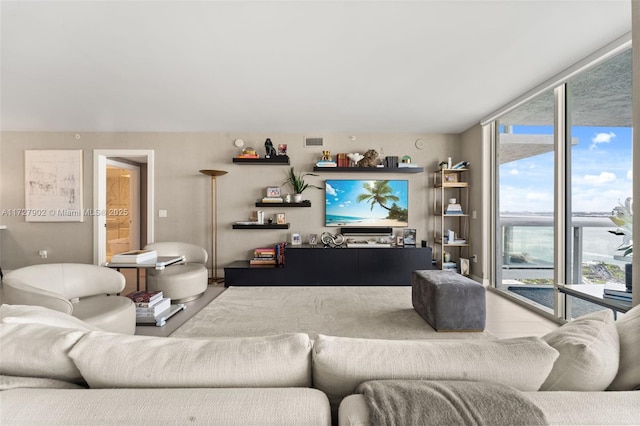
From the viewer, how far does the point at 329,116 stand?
13.6 feet

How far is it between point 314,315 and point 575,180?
2.99 metres

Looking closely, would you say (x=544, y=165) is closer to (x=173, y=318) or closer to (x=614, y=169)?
(x=614, y=169)

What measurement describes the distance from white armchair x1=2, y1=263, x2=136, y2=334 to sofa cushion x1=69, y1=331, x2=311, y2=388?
4.84 ft

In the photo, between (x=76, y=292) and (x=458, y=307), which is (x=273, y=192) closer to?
(x=76, y=292)

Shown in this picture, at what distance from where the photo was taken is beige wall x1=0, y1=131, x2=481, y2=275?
4.90 meters

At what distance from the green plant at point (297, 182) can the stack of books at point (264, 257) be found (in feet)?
3.61

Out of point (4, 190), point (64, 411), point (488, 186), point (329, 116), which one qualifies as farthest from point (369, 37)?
point (4, 190)

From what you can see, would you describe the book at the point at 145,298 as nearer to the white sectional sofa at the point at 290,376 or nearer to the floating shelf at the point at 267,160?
the white sectional sofa at the point at 290,376

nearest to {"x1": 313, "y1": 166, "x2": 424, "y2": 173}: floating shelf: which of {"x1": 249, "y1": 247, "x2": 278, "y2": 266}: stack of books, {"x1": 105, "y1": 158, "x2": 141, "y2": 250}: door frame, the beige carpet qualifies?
{"x1": 249, "y1": 247, "x2": 278, "y2": 266}: stack of books

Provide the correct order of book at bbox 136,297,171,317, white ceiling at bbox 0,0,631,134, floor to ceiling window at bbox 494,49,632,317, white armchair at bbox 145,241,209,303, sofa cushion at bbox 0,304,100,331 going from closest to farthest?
1. sofa cushion at bbox 0,304,100,331
2. white ceiling at bbox 0,0,631,134
3. floor to ceiling window at bbox 494,49,632,317
4. book at bbox 136,297,171,317
5. white armchair at bbox 145,241,209,303

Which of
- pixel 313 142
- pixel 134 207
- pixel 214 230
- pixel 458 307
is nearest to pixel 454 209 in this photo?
pixel 458 307

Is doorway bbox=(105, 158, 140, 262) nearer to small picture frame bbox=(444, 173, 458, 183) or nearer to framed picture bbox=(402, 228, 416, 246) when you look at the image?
framed picture bbox=(402, 228, 416, 246)

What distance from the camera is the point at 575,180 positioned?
2.86m

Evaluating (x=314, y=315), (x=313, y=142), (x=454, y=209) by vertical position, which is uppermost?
(x=313, y=142)
